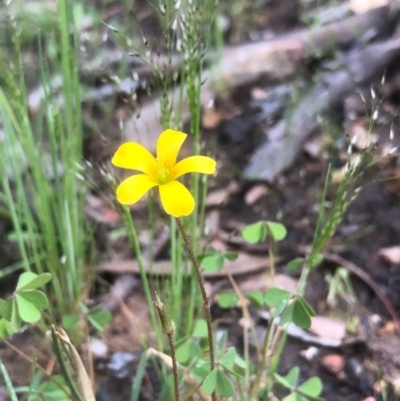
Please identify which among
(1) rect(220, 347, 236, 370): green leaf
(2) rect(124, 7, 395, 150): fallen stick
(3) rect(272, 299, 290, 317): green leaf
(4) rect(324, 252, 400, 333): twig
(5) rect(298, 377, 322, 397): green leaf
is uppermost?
(2) rect(124, 7, 395, 150): fallen stick

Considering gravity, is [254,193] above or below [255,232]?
below

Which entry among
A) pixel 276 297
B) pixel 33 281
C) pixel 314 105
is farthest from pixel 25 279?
pixel 314 105

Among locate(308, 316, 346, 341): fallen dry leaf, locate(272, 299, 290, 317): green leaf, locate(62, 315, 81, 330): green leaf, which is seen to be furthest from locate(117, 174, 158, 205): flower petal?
locate(308, 316, 346, 341): fallen dry leaf

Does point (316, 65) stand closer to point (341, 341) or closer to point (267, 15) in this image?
point (267, 15)

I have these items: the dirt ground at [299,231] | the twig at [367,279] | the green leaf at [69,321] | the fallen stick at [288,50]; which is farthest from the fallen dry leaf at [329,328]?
the fallen stick at [288,50]

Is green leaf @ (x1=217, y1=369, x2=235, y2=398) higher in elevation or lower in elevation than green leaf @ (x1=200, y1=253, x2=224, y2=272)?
lower

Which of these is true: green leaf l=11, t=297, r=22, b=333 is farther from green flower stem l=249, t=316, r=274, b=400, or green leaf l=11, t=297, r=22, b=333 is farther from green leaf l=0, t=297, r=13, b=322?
green flower stem l=249, t=316, r=274, b=400

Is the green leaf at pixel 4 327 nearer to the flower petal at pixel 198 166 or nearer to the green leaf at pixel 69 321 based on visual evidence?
the green leaf at pixel 69 321

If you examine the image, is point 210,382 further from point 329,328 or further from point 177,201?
point 329,328
